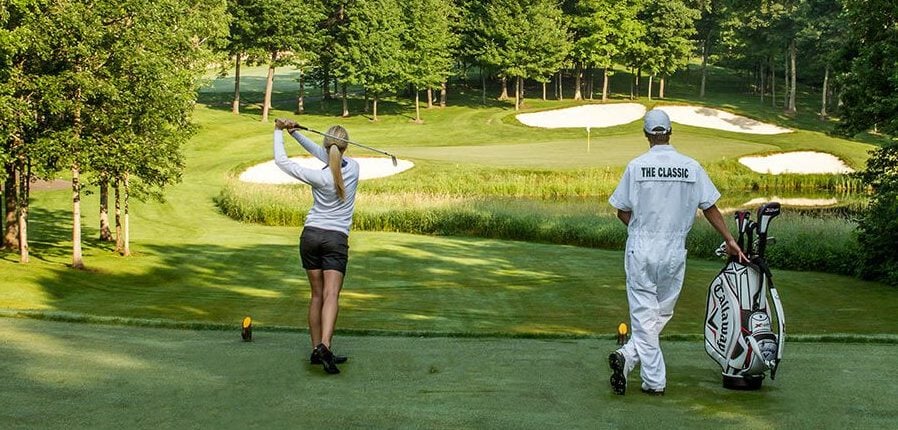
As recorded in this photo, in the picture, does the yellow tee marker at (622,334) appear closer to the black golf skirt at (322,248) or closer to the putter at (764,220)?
the putter at (764,220)

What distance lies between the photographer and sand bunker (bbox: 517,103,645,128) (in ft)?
236

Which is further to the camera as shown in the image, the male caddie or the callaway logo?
the callaway logo

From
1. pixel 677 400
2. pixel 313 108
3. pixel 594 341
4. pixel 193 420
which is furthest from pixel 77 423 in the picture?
pixel 313 108

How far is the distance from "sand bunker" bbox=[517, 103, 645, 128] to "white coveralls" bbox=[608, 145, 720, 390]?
2515 inches

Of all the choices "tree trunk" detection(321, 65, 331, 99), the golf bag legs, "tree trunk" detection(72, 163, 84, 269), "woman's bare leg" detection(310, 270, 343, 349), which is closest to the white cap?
the golf bag legs

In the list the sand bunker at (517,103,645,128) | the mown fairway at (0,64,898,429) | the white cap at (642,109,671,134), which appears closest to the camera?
the mown fairway at (0,64,898,429)

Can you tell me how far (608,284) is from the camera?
1981 centimetres

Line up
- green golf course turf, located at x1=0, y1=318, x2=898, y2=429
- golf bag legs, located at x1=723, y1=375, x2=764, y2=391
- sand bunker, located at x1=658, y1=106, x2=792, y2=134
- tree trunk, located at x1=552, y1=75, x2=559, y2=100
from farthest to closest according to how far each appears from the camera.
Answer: tree trunk, located at x1=552, y1=75, x2=559, y2=100 < sand bunker, located at x1=658, y1=106, x2=792, y2=134 < golf bag legs, located at x1=723, y1=375, x2=764, y2=391 < green golf course turf, located at x1=0, y1=318, x2=898, y2=429

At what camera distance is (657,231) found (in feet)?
24.5

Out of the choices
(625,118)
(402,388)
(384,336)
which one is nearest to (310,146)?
(384,336)

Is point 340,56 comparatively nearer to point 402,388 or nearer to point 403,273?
point 403,273

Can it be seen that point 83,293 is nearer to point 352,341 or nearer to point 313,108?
point 352,341

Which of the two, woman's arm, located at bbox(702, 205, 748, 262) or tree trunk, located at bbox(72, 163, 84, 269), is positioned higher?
woman's arm, located at bbox(702, 205, 748, 262)

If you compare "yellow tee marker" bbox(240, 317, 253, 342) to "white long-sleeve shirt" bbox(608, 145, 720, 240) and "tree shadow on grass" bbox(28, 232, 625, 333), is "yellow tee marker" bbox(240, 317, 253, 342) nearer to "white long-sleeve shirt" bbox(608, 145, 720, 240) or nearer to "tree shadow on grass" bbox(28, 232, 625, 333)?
"tree shadow on grass" bbox(28, 232, 625, 333)
